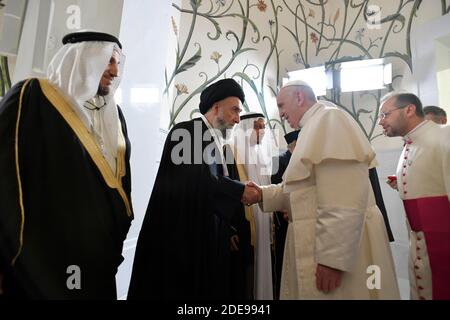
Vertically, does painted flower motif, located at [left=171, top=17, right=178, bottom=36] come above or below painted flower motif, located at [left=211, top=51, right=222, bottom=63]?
above

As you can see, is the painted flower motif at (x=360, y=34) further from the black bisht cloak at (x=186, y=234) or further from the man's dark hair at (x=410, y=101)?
the black bisht cloak at (x=186, y=234)

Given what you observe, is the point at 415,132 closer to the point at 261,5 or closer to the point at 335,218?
the point at 335,218

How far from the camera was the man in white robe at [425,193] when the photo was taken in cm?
127

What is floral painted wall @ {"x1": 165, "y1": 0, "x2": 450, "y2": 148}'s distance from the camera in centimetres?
217

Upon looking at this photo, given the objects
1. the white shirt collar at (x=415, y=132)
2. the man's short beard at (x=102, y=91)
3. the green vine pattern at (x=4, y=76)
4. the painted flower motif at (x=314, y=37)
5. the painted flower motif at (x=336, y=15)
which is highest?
the painted flower motif at (x=336, y=15)

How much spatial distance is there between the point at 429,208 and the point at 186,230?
45.1 inches

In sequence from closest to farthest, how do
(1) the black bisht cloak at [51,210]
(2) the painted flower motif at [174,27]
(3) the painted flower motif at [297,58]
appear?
(1) the black bisht cloak at [51,210] → (2) the painted flower motif at [174,27] → (3) the painted flower motif at [297,58]

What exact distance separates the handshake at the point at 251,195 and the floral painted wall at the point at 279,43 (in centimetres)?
101

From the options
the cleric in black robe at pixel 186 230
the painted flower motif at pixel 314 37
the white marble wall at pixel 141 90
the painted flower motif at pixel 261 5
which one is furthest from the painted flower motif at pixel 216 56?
the cleric in black robe at pixel 186 230

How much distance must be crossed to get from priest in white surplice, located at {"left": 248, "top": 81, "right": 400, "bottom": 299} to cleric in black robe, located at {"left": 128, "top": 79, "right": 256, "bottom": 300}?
0.29 meters

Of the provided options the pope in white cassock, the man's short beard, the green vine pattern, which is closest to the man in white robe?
the pope in white cassock

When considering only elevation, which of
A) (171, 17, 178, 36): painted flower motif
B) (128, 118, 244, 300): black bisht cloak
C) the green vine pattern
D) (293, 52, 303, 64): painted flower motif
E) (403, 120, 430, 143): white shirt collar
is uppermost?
(293, 52, 303, 64): painted flower motif

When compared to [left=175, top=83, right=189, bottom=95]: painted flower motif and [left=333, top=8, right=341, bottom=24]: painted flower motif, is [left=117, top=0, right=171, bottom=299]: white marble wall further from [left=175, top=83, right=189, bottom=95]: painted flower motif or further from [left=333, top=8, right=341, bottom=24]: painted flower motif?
[left=333, top=8, right=341, bottom=24]: painted flower motif

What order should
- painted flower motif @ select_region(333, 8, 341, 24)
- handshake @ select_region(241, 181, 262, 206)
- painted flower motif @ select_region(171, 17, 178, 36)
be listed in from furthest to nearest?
painted flower motif @ select_region(333, 8, 341, 24), painted flower motif @ select_region(171, 17, 178, 36), handshake @ select_region(241, 181, 262, 206)
